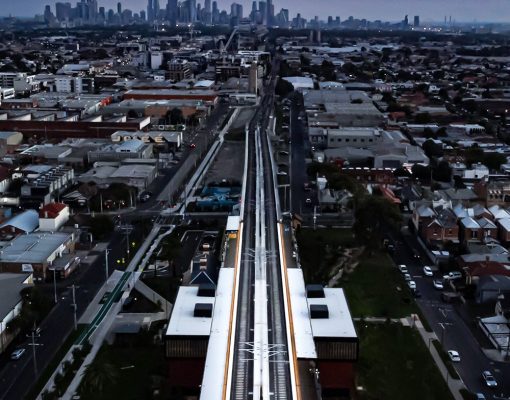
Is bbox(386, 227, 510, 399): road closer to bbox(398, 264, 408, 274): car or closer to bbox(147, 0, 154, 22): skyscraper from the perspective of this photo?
bbox(398, 264, 408, 274): car

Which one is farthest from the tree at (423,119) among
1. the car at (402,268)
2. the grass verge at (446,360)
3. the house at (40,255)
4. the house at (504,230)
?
the grass verge at (446,360)

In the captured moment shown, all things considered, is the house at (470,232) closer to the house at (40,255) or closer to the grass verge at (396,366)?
the grass verge at (396,366)

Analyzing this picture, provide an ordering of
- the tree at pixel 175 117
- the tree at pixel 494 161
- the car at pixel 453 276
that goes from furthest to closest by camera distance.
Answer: the tree at pixel 175 117 → the tree at pixel 494 161 → the car at pixel 453 276

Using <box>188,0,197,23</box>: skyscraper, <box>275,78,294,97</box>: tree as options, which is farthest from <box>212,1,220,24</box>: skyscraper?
<box>275,78,294,97</box>: tree

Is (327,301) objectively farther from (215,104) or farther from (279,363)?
(215,104)

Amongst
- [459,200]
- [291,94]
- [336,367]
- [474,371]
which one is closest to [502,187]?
[459,200]

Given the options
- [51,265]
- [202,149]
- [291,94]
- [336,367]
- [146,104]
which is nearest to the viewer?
[336,367]
